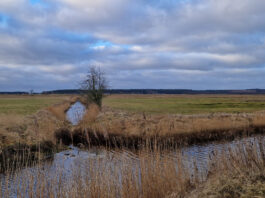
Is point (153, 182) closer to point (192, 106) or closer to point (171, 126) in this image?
point (171, 126)

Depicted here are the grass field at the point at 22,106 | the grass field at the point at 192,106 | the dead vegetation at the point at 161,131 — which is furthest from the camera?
the grass field at the point at 192,106

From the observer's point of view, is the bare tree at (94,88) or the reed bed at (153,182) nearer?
the reed bed at (153,182)

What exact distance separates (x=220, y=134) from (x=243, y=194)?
53.2 ft

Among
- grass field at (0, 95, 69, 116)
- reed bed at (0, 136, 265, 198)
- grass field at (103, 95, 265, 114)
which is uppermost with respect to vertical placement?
reed bed at (0, 136, 265, 198)

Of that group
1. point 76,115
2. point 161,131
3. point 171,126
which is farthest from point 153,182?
point 76,115

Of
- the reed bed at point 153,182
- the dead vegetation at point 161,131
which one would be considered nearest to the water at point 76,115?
the dead vegetation at point 161,131

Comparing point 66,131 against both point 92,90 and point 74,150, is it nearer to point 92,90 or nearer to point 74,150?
point 74,150

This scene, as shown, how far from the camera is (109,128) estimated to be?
71.2ft

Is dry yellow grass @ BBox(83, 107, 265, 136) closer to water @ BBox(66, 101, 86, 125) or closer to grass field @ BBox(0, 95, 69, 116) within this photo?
water @ BBox(66, 101, 86, 125)

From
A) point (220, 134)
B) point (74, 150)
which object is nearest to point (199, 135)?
point (220, 134)

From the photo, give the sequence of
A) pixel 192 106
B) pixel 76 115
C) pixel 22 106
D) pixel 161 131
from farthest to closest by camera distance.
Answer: pixel 22 106 < pixel 192 106 < pixel 76 115 < pixel 161 131

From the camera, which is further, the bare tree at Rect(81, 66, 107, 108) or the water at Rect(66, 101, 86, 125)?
the bare tree at Rect(81, 66, 107, 108)

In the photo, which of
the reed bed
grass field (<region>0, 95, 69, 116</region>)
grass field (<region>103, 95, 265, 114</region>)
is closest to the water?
the reed bed

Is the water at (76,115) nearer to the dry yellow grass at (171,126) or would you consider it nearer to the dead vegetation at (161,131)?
the dead vegetation at (161,131)
